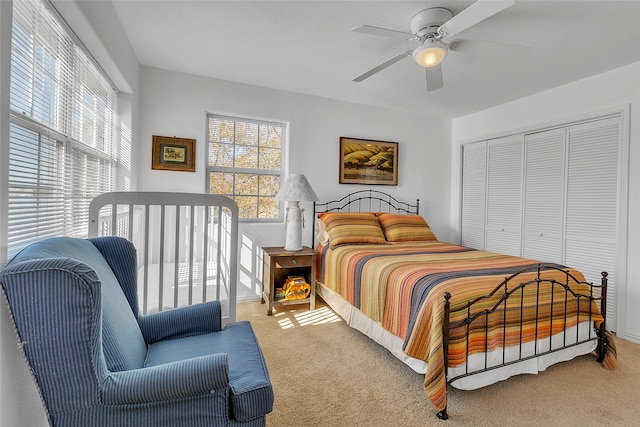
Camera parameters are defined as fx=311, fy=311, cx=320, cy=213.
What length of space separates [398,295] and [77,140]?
2211 millimetres

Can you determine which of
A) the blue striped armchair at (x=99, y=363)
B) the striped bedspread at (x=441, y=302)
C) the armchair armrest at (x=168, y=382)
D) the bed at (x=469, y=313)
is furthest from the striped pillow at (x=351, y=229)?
the armchair armrest at (x=168, y=382)

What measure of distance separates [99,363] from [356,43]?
8.50 feet

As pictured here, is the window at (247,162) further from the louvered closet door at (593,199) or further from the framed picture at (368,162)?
the louvered closet door at (593,199)

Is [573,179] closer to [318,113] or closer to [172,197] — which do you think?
[318,113]

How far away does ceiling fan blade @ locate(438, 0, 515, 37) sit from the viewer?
1.58 meters

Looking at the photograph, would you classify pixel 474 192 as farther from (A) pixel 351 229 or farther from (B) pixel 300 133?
(B) pixel 300 133

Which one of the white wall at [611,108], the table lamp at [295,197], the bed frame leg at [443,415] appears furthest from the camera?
the table lamp at [295,197]

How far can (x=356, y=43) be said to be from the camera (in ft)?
8.23

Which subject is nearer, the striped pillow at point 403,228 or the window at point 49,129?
the window at point 49,129

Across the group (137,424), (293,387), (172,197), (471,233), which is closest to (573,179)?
(471,233)

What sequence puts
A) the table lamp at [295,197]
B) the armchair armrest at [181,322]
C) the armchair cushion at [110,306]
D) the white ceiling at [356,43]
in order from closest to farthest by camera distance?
1. the armchair cushion at [110,306]
2. the armchair armrest at [181,322]
3. the white ceiling at [356,43]
4. the table lamp at [295,197]

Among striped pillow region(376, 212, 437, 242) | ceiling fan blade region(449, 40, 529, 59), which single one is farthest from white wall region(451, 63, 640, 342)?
striped pillow region(376, 212, 437, 242)

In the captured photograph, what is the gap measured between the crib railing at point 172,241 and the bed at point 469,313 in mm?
1062

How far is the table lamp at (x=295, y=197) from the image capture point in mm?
3164
